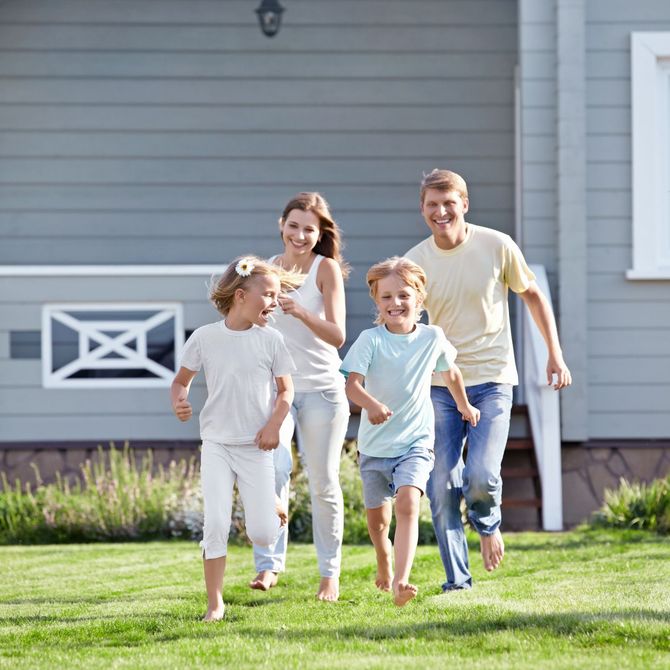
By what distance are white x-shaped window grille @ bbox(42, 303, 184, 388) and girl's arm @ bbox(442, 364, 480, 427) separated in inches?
172

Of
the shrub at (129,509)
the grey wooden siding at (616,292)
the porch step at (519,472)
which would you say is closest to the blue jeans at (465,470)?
the shrub at (129,509)

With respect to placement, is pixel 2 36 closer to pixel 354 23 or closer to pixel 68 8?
pixel 68 8

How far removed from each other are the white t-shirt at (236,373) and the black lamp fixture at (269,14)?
19.1 ft

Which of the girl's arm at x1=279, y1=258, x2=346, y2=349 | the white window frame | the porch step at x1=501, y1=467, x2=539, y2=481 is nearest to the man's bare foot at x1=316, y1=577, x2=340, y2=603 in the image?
the girl's arm at x1=279, y1=258, x2=346, y2=349

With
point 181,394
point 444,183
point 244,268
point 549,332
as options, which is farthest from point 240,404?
point 549,332

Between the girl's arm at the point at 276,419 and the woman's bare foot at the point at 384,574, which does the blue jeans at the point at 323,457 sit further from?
the girl's arm at the point at 276,419

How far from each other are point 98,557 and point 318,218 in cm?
277

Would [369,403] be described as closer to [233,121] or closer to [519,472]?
[519,472]

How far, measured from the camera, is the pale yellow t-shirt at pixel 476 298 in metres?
5.48

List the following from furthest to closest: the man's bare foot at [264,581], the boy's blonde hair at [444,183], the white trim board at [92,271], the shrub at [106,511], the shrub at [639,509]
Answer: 1. the white trim board at [92,271]
2. the shrub at [106,511]
3. the shrub at [639,509]
4. the man's bare foot at [264,581]
5. the boy's blonde hair at [444,183]

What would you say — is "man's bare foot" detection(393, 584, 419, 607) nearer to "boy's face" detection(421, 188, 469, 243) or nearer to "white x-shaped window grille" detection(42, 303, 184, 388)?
"boy's face" detection(421, 188, 469, 243)

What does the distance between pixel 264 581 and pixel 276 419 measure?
1.00 meters

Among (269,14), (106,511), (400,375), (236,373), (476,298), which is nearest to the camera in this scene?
(236,373)

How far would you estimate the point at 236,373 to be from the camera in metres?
5.07
